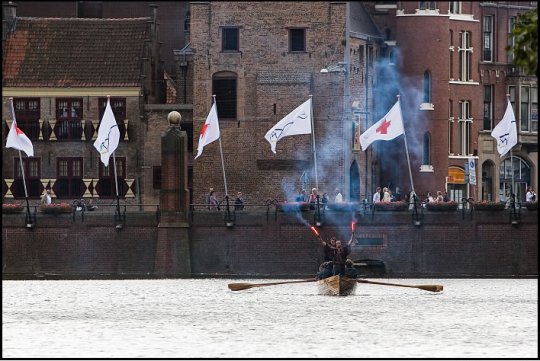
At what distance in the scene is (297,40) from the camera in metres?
97.3

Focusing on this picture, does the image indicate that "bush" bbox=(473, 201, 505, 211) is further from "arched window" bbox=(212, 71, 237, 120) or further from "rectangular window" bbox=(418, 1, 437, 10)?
"rectangular window" bbox=(418, 1, 437, 10)

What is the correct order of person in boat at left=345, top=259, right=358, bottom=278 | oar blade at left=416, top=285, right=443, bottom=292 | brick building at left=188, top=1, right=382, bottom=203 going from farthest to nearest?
brick building at left=188, top=1, right=382, bottom=203, oar blade at left=416, top=285, right=443, bottom=292, person in boat at left=345, top=259, right=358, bottom=278

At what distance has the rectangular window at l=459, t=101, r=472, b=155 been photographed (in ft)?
341

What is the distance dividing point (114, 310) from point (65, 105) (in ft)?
114

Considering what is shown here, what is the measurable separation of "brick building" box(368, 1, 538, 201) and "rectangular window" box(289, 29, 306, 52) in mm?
6252

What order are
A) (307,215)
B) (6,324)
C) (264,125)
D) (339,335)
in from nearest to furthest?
(339,335)
(6,324)
(307,215)
(264,125)

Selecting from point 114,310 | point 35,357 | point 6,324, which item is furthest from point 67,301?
point 35,357

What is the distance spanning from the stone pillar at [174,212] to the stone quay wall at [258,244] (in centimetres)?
6

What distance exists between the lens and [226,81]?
9762 centimetres

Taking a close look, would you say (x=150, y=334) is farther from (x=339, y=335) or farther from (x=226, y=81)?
(x=226, y=81)

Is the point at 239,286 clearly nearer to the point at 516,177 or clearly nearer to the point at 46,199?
the point at 46,199

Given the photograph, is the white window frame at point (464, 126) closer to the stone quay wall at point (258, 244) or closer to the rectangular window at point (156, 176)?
the rectangular window at point (156, 176)

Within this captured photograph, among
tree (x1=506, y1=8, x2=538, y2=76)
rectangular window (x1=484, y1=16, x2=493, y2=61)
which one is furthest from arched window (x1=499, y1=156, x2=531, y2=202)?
tree (x1=506, y1=8, x2=538, y2=76)

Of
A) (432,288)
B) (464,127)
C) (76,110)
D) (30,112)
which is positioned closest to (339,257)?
(432,288)
